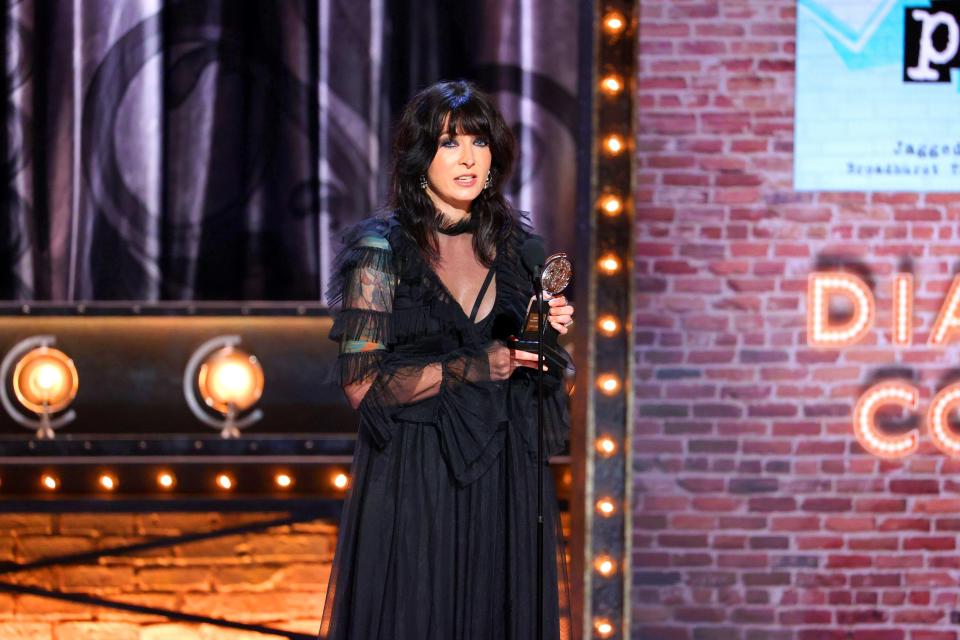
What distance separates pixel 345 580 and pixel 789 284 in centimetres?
208

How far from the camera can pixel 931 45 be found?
3607 mm

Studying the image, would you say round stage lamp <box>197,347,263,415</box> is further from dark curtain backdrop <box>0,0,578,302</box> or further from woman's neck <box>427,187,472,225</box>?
woman's neck <box>427,187,472,225</box>

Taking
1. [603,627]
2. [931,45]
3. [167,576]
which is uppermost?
[931,45]

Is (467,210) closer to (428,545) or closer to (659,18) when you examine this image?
(428,545)

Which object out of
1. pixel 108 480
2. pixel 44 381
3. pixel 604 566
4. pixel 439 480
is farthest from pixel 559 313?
pixel 44 381

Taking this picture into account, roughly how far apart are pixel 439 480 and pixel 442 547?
124 millimetres

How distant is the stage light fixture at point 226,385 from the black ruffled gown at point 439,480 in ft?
5.19

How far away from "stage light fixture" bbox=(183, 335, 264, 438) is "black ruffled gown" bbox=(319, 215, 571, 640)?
1583mm

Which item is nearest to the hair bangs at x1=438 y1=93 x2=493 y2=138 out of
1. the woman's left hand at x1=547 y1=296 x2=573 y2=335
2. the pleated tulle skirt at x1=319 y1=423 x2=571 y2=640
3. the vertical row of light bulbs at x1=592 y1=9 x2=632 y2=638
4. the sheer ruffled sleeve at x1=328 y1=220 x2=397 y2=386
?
the sheer ruffled sleeve at x1=328 y1=220 x2=397 y2=386

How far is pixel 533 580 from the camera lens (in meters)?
2.06

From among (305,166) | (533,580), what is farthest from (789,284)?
(533,580)

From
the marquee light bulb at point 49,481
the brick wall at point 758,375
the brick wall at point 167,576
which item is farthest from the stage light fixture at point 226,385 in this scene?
the brick wall at point 758,375

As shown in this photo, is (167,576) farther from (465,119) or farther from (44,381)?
(465,119)

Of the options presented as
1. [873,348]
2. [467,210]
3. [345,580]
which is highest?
[467,210]
